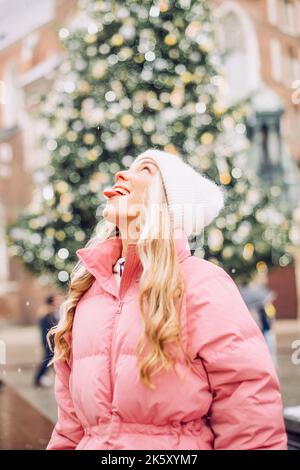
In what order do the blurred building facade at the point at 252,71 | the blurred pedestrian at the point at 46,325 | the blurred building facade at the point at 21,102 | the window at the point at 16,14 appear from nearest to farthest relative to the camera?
1. the window at the point at 16,14
2. the blurred building facade at the point at 21,102
3. the blurred building facade at the point at 252,71
4. the blurred pedestrian at the point at 46,325

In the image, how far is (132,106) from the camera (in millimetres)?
5113

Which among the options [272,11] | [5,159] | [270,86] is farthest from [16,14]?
[5,159]

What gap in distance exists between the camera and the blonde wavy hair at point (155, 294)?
51.9 inches

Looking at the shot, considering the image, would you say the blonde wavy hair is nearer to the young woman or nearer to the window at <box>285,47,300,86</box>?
the young woman

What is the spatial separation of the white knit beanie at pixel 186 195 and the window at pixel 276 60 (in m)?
4.77

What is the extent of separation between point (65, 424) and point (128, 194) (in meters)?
0.59

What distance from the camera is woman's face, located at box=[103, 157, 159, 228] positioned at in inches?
60.2

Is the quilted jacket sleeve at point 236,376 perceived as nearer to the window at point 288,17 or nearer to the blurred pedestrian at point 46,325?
the window at point 288,17

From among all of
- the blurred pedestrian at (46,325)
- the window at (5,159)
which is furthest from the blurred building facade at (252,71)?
the window at (5,159)

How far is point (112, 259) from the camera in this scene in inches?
61.1

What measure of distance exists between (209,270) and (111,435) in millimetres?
426

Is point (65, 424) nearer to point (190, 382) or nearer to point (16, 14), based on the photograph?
point (190, 382)

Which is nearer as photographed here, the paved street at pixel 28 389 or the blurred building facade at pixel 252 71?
the paved street at pixel 28 389
